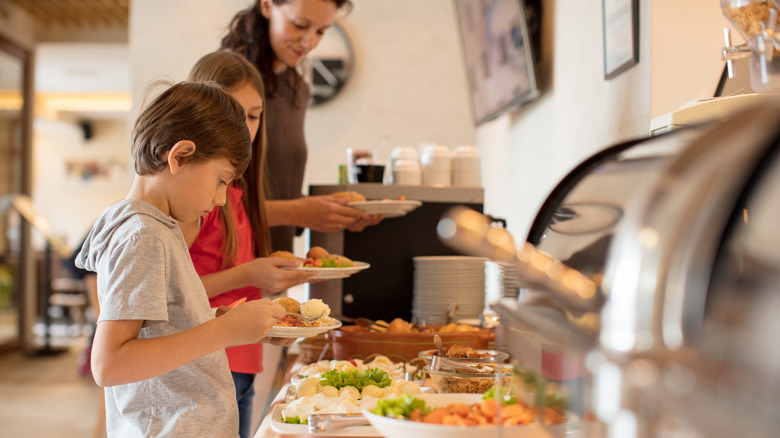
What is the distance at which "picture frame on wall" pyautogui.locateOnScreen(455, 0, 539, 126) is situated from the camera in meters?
3.12

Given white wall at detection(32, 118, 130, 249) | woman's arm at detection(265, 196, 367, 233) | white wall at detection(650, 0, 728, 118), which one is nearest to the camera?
white wall at detection(650, 0, 728, 118)

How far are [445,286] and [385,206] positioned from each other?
34cm

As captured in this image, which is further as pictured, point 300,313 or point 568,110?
point 568,110

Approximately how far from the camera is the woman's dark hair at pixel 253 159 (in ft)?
5.94

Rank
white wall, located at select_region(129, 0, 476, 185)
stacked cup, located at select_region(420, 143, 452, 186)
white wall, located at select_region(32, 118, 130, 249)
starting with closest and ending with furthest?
stacked cup, located at select_region(420, 143, 452, 186), white wall, located at select_region(129, 0, 476, 185), white wall, located at select_region(32, 118, 130, 249)

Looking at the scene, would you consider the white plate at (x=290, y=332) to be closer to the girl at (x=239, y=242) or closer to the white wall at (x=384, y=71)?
the girl at (x=239, y=242)


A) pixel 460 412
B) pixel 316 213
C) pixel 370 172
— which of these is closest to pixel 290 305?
pixel 316 213

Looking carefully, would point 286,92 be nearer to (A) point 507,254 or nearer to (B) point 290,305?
(B) point 290,305

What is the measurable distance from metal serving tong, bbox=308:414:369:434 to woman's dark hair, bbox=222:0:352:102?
1.47 meters

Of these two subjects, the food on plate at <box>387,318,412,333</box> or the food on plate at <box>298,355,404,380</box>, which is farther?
the food on plate at <box>387,318,412,333</box>

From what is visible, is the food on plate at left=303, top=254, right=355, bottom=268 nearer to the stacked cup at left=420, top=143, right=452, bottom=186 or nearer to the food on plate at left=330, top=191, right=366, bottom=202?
the food on plate at left=330, top=191, right=366, bottom=202

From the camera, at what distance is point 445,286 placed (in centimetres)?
223

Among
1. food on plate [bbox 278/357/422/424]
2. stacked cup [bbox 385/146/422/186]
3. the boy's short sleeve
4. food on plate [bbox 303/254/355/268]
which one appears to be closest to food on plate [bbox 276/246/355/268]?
food on plate [bbox 303/254/355/268]

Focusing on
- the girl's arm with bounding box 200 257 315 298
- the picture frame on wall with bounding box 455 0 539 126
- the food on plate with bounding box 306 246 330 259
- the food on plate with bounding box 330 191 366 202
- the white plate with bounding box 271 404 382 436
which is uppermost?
the picture frame on wall with bounding box 455 0 539 126
